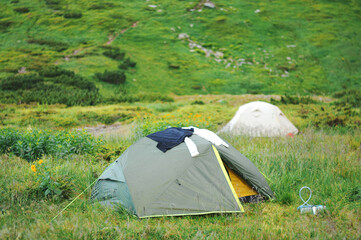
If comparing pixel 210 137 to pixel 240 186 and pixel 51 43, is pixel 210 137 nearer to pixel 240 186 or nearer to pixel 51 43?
pixel 240 186

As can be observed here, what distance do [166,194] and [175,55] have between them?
34441mm

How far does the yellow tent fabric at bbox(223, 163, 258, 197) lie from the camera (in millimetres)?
5672

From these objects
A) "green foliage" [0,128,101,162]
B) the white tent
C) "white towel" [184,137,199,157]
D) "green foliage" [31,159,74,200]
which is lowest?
the white tent

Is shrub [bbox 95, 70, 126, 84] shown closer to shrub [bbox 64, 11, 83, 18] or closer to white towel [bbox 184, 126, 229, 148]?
shrub [bbox 64, 11, 83, 18]

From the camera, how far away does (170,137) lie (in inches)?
227

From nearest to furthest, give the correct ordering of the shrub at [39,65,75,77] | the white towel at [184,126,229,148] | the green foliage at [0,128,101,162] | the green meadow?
the green meadow < the white towel at [184,126,229,148] < the green foliage at [0,128,101,162] < the shrub at [39,65,75,77]

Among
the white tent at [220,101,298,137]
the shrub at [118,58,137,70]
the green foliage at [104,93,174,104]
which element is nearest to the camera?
the white tent at [220,101,298,137]

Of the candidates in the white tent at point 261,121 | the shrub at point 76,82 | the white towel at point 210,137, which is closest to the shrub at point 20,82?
the shrub at point 76,82

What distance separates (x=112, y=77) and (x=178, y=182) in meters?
25.0

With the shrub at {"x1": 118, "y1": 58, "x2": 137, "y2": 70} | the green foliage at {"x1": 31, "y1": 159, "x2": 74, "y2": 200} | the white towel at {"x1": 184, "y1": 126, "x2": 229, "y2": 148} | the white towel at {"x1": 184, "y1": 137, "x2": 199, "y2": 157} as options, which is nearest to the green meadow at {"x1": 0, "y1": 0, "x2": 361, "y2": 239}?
the green foliage at {"x1": 31, "y1": 159, "x2": 74, "y2": 200}

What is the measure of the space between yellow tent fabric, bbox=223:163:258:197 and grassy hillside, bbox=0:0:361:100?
890 inches

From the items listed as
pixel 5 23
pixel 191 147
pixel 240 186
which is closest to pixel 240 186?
pixel 240 186

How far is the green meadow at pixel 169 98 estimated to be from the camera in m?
4.59

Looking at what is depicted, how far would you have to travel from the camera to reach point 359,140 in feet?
31.6
